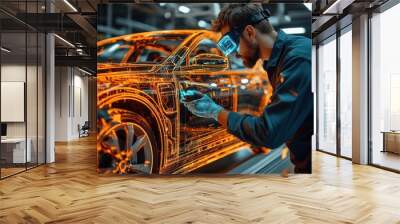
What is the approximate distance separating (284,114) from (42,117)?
17.7ft

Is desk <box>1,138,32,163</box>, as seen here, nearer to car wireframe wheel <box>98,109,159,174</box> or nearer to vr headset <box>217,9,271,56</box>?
car wireframe wheel <box>98,109,159,174</box>

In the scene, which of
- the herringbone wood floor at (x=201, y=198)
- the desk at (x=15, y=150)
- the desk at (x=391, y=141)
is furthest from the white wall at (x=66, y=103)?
the desk at (x=391, y=141)

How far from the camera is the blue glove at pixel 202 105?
268 inches

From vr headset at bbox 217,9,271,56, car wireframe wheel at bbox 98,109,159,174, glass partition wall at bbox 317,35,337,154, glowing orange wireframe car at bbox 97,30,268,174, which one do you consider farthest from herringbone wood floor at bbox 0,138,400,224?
glass partition wall at bbox 317,35,337,154

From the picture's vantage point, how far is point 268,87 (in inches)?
264

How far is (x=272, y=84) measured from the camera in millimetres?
6672

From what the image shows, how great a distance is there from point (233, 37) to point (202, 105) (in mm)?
1323

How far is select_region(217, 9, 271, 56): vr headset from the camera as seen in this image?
22.1 ft

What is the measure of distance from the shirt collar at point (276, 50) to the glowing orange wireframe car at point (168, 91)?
16.4 inches

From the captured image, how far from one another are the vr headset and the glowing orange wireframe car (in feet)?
0.44

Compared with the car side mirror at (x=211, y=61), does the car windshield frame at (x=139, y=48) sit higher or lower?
higher

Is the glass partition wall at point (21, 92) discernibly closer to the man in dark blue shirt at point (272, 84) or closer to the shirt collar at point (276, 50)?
the man in dark blue shirt at point (272, 84)

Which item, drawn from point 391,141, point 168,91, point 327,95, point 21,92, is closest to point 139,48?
point 168,91

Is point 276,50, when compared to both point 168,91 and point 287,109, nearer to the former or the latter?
point 287,109
